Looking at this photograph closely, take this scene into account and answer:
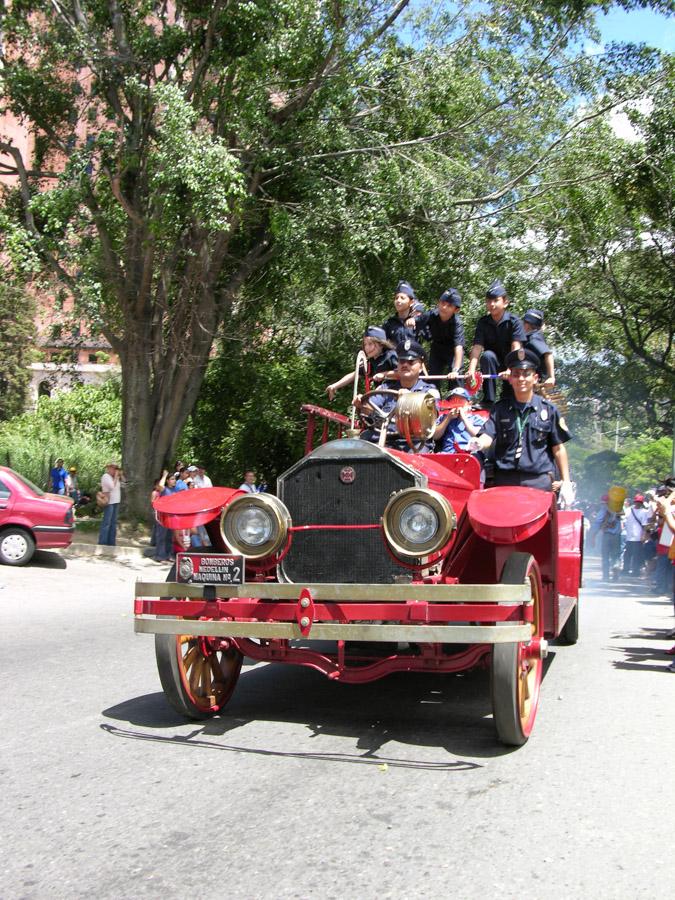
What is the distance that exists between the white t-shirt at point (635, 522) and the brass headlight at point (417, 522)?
14977 millimetres

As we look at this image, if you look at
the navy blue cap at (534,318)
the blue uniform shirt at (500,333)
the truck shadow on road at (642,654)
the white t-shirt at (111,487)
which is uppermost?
the navy blue cap at (534,318)

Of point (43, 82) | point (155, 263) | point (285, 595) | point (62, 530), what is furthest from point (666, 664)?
point (43, 82)

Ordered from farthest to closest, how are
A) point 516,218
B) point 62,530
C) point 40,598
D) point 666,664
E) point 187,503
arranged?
point 516,218, point 62,530, point 40,598, point 666,664, point 187,503

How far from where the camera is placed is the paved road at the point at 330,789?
346cm

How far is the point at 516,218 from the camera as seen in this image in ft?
65.1

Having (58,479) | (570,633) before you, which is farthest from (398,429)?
(58,479)

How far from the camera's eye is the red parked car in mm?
15250

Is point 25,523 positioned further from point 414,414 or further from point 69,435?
point 69,435

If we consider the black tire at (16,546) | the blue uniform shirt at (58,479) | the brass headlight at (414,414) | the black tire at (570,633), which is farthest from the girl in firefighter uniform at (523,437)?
the blue uniform shirt at (58,479)

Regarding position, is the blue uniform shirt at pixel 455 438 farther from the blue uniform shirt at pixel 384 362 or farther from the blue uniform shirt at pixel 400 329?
the blue uniform shirt at pixel 400 329

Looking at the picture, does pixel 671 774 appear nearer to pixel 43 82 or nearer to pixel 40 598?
pixel 40 598

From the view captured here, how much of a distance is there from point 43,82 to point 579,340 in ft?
55.5

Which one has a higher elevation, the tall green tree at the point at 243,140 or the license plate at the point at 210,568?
the tall green tree at the point at 243,140

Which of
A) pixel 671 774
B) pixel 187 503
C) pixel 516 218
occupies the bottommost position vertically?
pixel 671 774
